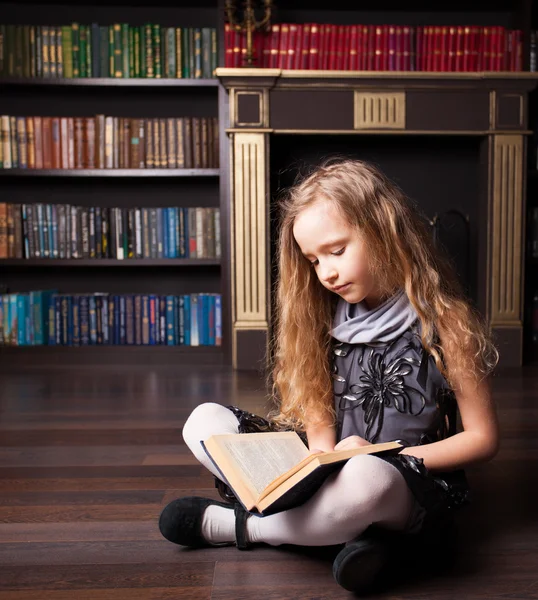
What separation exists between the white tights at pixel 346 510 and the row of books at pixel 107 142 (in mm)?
2309

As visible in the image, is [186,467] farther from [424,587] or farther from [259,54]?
[259,54]

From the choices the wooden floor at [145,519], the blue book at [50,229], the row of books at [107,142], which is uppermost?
the row of books at [107,142]

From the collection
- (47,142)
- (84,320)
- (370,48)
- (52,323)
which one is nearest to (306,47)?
(370,48)

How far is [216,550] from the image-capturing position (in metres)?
1.17

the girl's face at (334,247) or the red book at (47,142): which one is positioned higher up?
the red book at (47,142)

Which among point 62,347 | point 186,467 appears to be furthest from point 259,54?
point 186,467

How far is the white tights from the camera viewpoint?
3.19 feet

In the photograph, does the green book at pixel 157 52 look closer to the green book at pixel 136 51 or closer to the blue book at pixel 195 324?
the green book at pixel 136 51

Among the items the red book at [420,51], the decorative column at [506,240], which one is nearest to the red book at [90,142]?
the red book at [420,51]

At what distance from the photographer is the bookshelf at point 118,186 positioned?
A: 3168 mm

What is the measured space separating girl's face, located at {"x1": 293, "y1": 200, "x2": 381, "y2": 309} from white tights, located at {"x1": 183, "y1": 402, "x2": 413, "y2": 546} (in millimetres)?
304

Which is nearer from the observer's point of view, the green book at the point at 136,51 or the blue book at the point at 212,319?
the green book at the point at 136,51

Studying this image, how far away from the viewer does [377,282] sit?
1.19 metres

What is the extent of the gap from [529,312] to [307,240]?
252 centimetres
